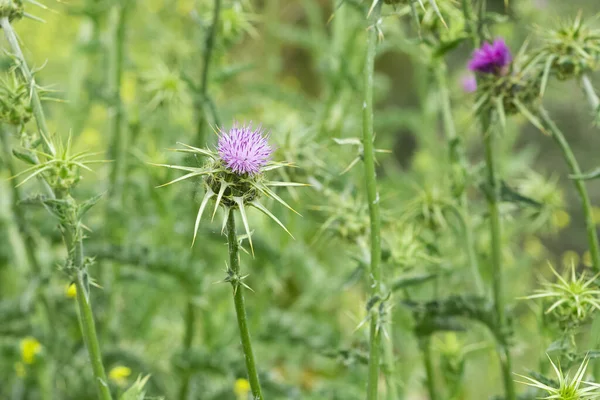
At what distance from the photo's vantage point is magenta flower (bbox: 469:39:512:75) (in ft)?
7.61

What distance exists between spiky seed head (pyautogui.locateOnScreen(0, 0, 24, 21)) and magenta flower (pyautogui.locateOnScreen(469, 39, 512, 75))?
4.60 feet

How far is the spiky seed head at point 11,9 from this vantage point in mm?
1859

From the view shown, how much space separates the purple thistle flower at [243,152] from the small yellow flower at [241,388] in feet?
5.69

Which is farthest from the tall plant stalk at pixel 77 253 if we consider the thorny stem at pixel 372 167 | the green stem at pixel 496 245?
the green stem at pixel 496 245

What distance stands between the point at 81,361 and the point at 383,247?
156 centimetres

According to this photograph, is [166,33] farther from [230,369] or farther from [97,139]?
[230,369]

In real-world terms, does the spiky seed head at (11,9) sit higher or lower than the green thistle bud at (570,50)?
lower

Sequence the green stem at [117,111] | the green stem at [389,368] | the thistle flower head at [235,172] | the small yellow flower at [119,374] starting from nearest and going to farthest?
the thistle flower head at [235,172], the green stem at [389,368], the small yellow flower at [119,374], the green stem at [117,111]

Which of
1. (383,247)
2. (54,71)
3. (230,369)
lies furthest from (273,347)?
(54,71)

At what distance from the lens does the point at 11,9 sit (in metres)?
1.88

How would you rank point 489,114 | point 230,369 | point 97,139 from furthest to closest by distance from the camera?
point 97,139
point 230,369
point 489,114

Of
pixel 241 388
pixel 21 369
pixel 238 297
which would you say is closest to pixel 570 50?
pixel 238 297

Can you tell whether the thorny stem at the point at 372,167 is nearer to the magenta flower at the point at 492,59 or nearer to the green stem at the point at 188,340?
the magenta flower at the point at 492,59

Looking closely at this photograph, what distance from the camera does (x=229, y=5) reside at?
3.39 metres
